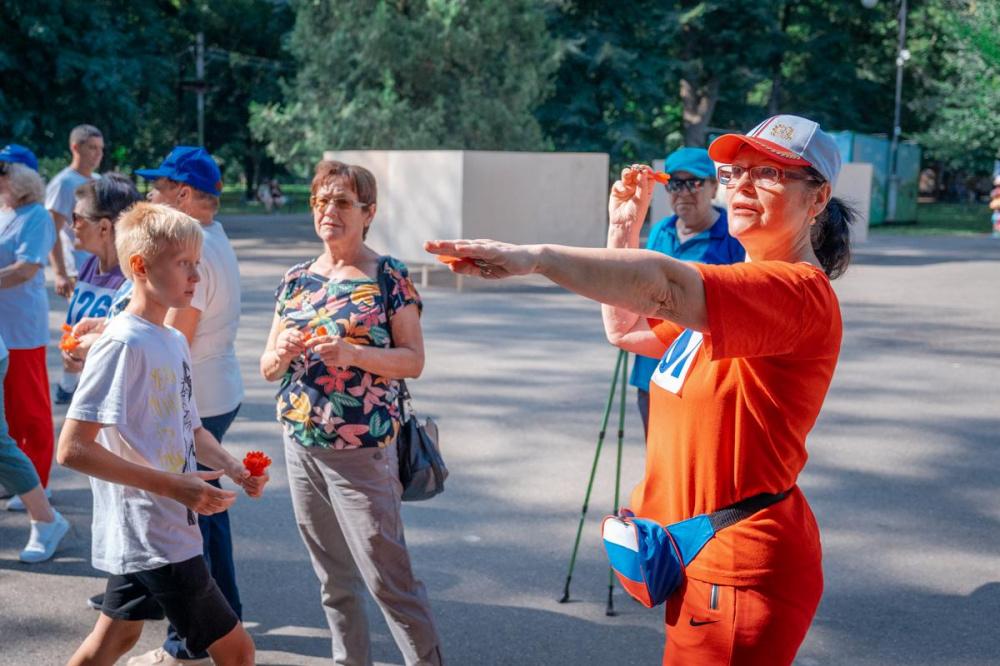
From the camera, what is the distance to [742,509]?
2340 millimetres

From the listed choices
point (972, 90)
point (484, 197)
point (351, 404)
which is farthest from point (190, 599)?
point (972, 90)

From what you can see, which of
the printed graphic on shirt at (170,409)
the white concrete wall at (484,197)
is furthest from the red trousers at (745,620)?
the white concrete wall at (484,197)

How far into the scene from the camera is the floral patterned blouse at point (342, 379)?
3.67m

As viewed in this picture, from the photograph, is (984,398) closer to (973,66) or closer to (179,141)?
(973,66)

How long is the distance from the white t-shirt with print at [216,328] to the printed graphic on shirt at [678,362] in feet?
6.78

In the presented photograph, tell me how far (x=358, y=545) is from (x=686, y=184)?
2.40 meters

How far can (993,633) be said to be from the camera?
453cm

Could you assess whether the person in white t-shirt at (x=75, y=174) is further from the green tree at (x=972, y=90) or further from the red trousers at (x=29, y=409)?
the green tree at (x=972, y=90)

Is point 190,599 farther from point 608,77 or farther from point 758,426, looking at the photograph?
point 608,77

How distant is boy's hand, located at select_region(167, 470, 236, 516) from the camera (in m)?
3.00

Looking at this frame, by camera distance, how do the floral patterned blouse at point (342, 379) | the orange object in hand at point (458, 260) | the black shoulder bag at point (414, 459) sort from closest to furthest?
the orange object in hand at point (458, 260) → the floral patterned blouse at point (342, 379) → the black shoulder bag at point (414, 459)

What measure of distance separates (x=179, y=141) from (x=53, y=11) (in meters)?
24.2

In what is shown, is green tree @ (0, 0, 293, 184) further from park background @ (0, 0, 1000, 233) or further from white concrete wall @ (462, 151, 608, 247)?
white concrete wall @ (462, 151, 608, 247)

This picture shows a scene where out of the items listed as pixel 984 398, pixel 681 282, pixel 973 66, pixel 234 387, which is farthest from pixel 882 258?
pixel 681 282
